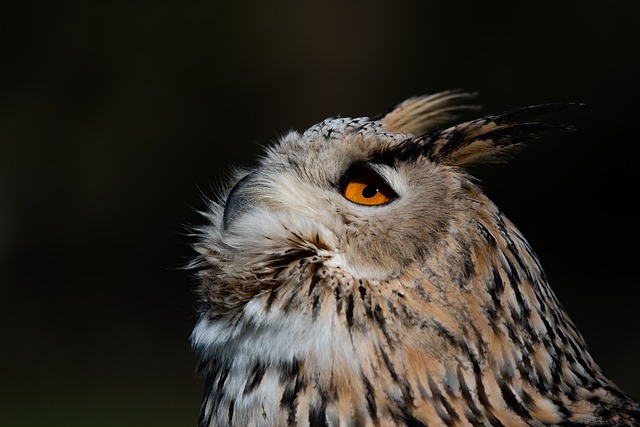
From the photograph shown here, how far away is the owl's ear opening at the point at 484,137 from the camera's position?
1.87 metres

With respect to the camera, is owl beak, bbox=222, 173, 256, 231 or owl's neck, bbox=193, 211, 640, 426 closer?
owl's neck, bbox=193, 211, 640, 426

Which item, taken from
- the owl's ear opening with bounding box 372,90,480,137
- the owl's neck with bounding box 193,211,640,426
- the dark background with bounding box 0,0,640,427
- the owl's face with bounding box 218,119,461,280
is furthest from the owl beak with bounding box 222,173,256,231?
the dark background with bounding box 0,0,640,427

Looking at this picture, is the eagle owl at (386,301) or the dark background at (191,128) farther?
the dark background at (191,128)

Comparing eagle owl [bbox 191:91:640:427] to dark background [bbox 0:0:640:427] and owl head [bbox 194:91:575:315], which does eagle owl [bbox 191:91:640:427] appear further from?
dark background [bbox 0:0:640:427]

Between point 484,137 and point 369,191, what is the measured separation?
25 centimetres

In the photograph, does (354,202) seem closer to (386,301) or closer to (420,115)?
(386,301)

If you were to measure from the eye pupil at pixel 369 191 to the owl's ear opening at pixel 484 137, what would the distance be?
12 cm

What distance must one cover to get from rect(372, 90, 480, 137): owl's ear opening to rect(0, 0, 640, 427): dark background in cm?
395

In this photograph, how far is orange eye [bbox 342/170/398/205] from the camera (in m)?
1.85

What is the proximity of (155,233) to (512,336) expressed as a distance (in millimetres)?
6475

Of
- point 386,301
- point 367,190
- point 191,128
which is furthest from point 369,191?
point 191,128

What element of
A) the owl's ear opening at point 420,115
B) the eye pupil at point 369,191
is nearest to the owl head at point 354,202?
the eye pupil at point 369,191

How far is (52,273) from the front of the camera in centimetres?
795

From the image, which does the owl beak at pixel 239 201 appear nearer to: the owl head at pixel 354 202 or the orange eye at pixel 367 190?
the owl head at pixel 354 202
